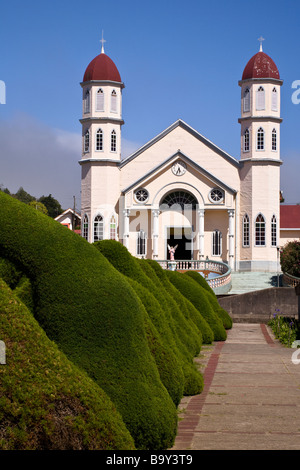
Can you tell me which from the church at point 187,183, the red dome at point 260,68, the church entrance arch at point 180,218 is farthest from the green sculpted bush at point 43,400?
the red dome at point 260,68

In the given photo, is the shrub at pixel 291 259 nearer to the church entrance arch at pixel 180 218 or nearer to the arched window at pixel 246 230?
the arched window at pixel 246 230

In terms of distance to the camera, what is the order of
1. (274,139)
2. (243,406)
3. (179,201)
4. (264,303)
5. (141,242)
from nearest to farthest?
1. (243,406)
2. (264,303)
3. (274,139)
4. (179,201)
5. (141,242)

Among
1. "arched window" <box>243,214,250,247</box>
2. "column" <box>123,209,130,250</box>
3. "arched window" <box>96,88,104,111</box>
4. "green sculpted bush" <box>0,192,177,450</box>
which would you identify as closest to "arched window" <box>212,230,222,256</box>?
"arched window" <box>243,214,250,247</box>

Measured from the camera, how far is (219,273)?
39562 mm

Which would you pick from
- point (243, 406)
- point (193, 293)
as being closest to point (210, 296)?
point (193, 293)

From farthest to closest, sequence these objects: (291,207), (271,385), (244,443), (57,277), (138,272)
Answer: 1. (291,207)
2. (271,385)
3. (138,272)
4. (244,443)
5. (57,277)

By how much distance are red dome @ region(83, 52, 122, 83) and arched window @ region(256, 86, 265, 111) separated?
31.6 feet

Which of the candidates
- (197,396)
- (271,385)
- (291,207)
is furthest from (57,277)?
(291,207)

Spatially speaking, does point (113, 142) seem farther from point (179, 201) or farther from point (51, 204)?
point (51, 204)

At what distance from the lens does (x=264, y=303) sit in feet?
92.7

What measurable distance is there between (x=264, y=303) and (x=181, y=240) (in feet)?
57.0

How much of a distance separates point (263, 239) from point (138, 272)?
35.1m

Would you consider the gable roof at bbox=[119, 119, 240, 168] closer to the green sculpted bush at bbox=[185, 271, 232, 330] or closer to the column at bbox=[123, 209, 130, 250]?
the column at bbox=[123, 209, 130, 250]

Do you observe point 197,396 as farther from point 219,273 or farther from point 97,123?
point 97,123
